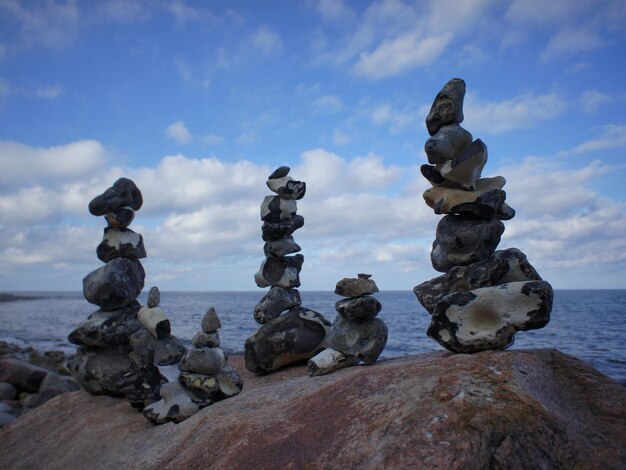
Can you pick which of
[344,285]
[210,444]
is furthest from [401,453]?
[344,285]

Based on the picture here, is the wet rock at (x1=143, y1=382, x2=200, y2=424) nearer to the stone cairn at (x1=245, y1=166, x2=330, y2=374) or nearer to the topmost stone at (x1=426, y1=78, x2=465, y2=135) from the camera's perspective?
the stone cairn at (x1=245, y1=166, x2=330, y2=374)

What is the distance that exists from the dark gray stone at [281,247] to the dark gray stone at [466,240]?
3634 millimetres

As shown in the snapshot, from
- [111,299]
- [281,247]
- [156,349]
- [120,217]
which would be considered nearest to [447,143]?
[281,247]

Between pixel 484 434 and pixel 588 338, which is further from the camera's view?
pixel 588 338

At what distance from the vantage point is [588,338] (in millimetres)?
19938

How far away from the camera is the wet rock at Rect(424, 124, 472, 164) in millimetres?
5281

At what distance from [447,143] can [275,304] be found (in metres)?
4.23

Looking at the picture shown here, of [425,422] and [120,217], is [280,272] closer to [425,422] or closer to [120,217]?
[120,217]

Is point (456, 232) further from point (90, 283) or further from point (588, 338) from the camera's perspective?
point (588, 338)

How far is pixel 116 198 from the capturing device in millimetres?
8117

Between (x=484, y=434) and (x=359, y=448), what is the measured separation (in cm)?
81

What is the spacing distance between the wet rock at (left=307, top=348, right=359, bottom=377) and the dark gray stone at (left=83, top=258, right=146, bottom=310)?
11.5 feet

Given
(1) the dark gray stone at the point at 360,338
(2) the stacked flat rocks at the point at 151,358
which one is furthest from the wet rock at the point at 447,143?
(2) the stacked flat rocks at the point at 151,358

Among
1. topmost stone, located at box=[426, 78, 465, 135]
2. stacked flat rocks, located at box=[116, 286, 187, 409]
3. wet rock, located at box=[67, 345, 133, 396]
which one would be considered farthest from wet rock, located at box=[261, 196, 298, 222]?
topmost stone, located at box=[426, 78, 465, 135]
